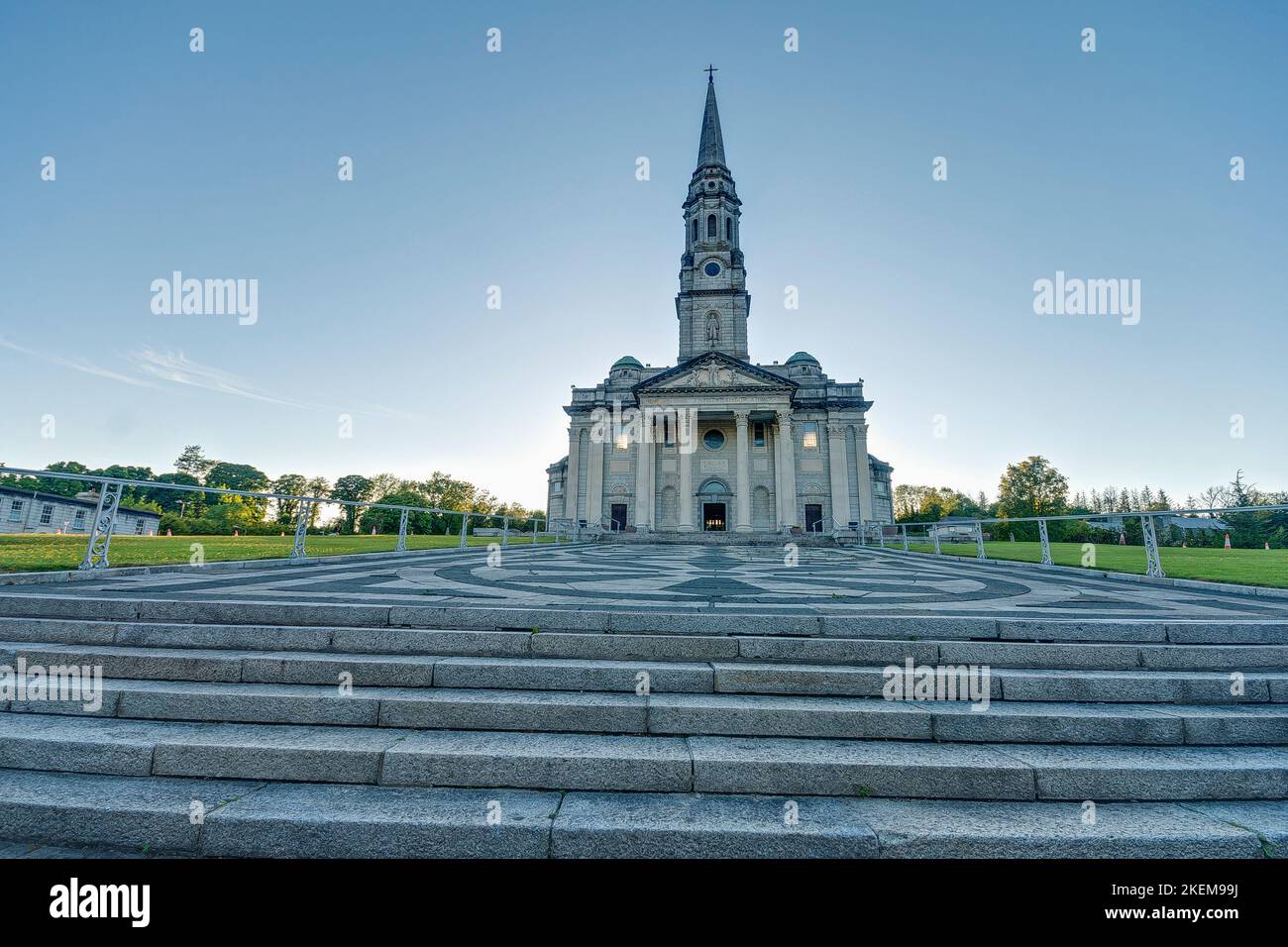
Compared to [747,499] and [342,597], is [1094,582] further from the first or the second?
[747,499]

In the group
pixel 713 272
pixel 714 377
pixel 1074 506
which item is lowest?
pixel 1074 506

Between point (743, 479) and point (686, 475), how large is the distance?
13.9 feet

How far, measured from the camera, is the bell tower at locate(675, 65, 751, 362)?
144ft

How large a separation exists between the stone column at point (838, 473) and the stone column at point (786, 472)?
3.86 m

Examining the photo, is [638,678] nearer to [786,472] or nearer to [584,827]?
[584,827]

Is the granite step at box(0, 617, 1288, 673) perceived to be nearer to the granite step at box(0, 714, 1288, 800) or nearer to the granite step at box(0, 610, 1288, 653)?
the granite step at box(0, 610, 1288, 653)

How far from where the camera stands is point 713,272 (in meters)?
44.3

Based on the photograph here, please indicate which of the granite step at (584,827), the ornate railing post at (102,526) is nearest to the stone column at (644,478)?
the ornate railing post at (102,526)

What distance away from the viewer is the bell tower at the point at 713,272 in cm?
4381

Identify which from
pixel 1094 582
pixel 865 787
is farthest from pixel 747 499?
pixel 865 787

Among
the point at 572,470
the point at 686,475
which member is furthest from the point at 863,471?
the point at 572,470

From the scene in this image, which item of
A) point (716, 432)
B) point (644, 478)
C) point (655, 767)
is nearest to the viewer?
point (655, 767)
